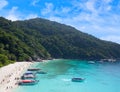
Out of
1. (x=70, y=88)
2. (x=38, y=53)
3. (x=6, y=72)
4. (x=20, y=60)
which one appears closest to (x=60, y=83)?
(x=70, y=88)

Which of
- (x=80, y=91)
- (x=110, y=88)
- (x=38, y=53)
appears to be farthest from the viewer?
(x=38, y=53)

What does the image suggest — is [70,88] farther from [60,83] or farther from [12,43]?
[12,43]

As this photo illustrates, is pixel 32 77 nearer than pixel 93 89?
No

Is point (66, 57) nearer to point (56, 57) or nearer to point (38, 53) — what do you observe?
point (56, 57)

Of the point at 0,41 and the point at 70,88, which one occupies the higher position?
the point at 0,41

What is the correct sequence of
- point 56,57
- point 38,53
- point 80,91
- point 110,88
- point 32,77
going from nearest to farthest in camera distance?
point 80,91 < point 110,88 < point 32,77 < point 38,53 < point 56,57

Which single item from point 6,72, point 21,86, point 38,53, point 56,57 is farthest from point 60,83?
point 56,57

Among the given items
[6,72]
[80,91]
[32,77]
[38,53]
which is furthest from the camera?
[38,53]

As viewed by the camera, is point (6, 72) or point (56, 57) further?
point (56, 57)

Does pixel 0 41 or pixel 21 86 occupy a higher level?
pixel 0 41
